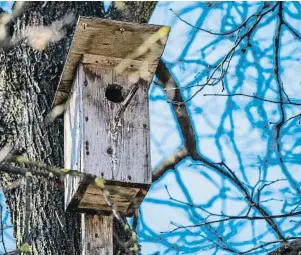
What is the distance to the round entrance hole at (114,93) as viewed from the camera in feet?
11.3

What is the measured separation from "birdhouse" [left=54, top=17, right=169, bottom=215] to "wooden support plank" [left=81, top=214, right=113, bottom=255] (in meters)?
0.04

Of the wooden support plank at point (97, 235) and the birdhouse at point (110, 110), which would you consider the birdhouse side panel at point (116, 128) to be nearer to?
the birdhouse at point (110, 110)

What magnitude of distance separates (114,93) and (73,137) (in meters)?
0.23

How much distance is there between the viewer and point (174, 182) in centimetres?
696

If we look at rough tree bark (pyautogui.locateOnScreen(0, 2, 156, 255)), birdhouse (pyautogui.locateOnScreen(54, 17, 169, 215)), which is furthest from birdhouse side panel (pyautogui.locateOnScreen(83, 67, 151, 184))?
rough tree bark (pyautogui.locateOnScreen(0, 2, 156, 255))

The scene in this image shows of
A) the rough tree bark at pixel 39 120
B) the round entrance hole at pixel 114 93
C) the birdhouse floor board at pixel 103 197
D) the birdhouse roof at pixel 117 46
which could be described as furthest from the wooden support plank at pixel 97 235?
the birdhouse roof at pixel 117 46

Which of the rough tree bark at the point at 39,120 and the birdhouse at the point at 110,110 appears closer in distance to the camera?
the birdhouse at the point at 110,110

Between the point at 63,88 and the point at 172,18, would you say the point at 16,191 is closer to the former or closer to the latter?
the point at 63,88

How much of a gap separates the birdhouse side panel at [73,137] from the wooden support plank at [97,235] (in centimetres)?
11

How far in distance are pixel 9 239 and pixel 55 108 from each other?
2757 mm

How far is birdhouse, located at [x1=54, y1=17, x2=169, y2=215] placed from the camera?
3252 mm

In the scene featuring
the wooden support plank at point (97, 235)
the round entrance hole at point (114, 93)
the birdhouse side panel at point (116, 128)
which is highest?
the round entrance hole at point (114, 93)

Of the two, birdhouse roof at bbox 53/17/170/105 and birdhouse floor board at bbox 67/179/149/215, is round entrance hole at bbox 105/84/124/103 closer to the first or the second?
birdhouse roof at bbox 53/17/170/105

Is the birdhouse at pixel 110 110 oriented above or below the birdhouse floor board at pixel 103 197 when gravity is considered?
above
